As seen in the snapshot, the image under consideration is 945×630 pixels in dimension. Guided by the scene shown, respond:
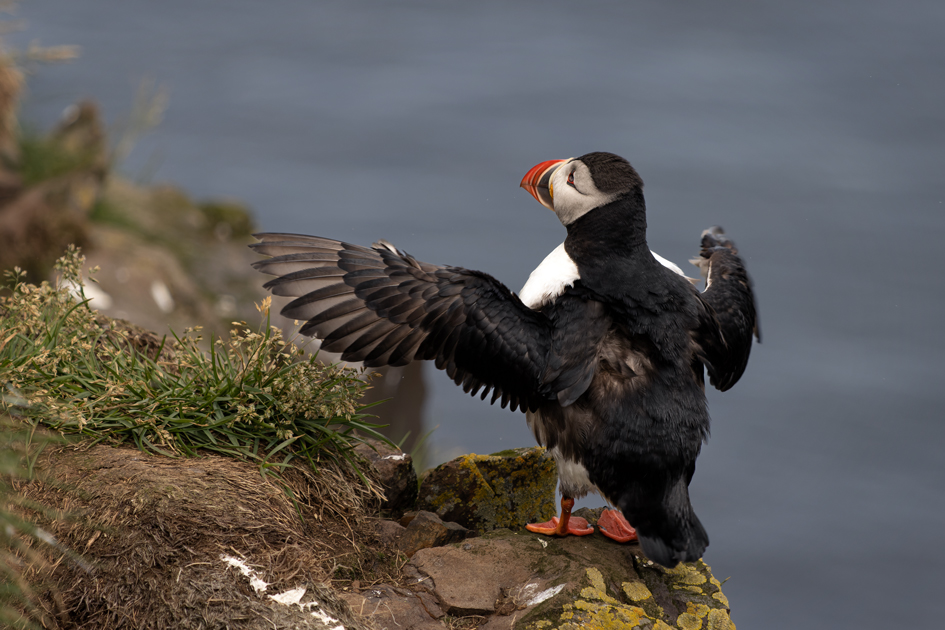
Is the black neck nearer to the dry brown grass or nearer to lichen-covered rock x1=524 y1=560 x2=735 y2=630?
lichen-covered rock x1=524 y1=560 x2=735 y2=630

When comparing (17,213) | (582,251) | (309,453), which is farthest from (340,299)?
(17,213)

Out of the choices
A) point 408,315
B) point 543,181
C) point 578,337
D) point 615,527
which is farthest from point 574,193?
point 615,527

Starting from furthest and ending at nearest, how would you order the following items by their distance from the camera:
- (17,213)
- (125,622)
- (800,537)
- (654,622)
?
(800,537), (17,213), (654,622), (125,622)

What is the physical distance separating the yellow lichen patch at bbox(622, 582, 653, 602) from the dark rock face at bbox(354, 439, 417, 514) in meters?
1.20

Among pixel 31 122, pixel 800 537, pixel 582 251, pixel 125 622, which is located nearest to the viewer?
pixel 125 622

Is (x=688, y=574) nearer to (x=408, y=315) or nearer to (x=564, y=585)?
(x=564, y=585)

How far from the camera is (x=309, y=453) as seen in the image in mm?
3926

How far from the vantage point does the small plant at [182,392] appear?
374cm

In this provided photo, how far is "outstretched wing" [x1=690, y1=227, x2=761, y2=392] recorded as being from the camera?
4.37m

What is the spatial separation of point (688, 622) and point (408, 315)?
5.92 ft

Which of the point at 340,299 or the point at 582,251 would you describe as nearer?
the point at 340,299

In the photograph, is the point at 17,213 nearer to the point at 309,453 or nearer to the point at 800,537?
the point at 309,453

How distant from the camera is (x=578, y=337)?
13.3 ft

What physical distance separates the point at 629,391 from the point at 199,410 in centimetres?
192
